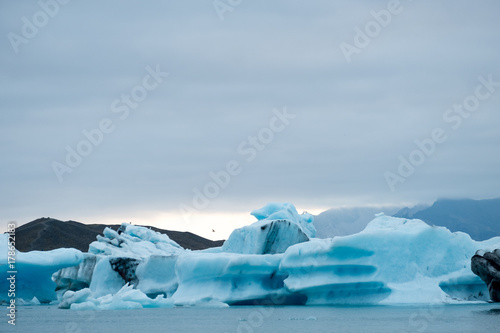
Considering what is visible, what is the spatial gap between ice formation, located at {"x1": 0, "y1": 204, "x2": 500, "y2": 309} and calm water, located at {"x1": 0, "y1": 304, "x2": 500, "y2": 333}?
51cm

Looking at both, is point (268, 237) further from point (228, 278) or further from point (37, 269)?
point (37, 269)

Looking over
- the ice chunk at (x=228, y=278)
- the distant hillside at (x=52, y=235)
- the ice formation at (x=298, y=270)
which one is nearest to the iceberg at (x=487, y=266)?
the ice formation at (x=298, y=270)

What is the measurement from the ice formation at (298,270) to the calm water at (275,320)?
51 cm

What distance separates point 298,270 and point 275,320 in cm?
355

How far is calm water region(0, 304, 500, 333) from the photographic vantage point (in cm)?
1819

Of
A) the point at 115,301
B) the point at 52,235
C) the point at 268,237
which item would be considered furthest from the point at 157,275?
the point at 52,235

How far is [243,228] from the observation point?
29391 millimetres

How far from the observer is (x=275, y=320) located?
2081 cm

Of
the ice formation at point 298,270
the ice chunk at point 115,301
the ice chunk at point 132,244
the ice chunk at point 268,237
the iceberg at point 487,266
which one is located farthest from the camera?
the ice chunk at point 132,244

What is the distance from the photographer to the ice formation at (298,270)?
77.0ft

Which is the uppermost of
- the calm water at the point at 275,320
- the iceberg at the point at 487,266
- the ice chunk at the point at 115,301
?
the iceberg at the point at 487,266

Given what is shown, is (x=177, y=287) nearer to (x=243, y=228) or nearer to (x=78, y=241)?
(x=243, y=228)

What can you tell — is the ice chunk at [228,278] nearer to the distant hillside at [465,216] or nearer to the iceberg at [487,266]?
the iceberg at [487,266]

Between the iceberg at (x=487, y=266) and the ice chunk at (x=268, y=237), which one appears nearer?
the iceberg at (x=487, y=266)
